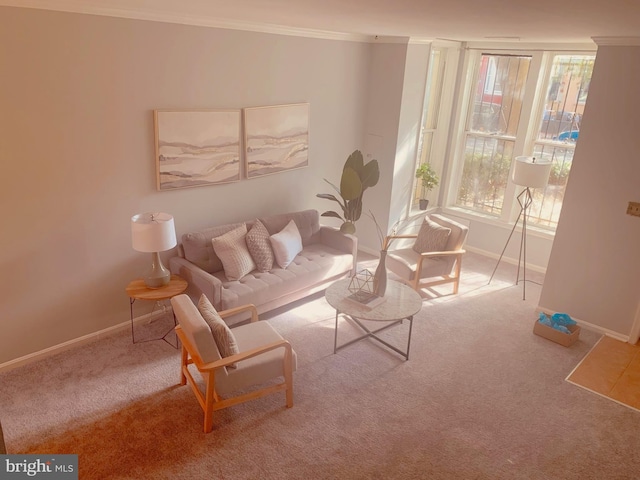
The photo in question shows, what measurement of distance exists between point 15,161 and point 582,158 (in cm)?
482

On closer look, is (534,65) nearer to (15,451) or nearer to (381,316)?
(381,316)

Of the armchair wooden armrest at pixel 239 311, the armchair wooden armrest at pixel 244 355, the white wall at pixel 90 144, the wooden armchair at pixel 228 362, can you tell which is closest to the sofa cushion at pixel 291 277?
the armchair wooden armrest at pixel 239 311

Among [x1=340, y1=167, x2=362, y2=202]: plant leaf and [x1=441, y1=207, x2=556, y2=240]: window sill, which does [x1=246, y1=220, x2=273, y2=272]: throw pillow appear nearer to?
[x1=340, y1=167, x2=362, y2=202]: plant leaf

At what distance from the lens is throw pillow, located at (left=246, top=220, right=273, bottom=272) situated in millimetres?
4703

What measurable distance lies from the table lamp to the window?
175 inches

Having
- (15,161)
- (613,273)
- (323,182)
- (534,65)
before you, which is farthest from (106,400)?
(534,65)

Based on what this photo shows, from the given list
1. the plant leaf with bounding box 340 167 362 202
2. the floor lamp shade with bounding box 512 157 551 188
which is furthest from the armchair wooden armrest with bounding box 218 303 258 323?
the floor lamp shade with bounding box 512 157 551 188

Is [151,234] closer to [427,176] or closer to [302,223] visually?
[302,223]

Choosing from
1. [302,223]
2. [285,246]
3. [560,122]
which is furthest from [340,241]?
[560,122]

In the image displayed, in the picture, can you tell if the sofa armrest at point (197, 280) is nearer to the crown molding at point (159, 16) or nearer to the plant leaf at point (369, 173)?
the crown molding at point (159, 16)

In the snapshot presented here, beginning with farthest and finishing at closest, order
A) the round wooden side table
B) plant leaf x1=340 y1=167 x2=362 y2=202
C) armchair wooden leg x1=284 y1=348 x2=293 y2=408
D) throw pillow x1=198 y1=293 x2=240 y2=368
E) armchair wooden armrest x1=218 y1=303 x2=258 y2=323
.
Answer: plant leaf x1=340 y1=167 x2=362 y2=202 → the round wooden side table → armchair wooden armrest x1=218 y1=303 x2=258 y2=323 → armchair wooden leg x1=284 y1=348 x2=293 y2=408 → throw pillow x1=198 y1=293 x2=240 y2=368

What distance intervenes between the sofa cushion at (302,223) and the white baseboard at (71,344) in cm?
142

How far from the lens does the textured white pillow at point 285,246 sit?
15.8ft

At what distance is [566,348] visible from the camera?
14.6 feet
